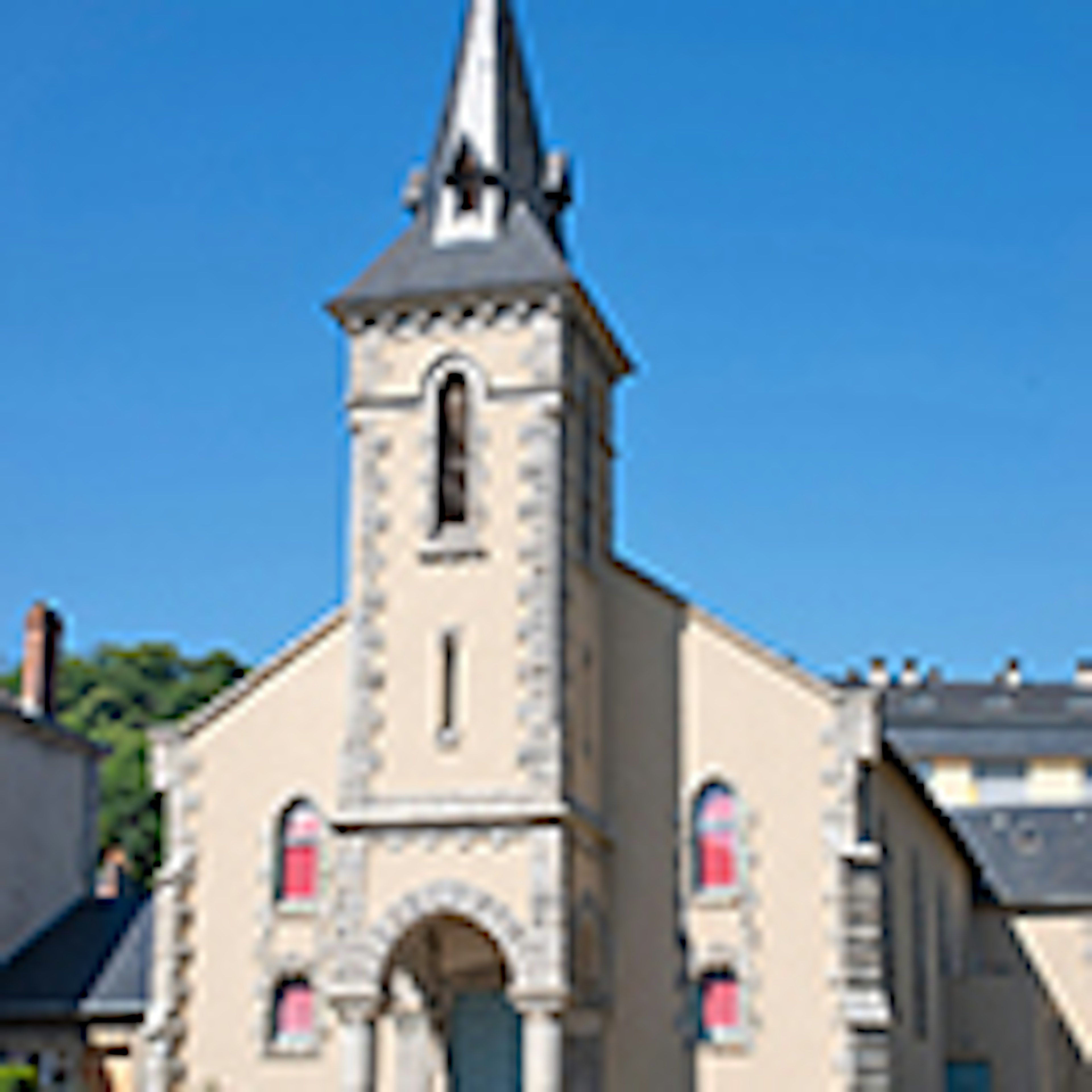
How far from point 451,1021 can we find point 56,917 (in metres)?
11.4

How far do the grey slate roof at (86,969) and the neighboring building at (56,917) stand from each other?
1.1 inches

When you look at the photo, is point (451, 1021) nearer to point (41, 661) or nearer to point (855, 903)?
point (855, 903)

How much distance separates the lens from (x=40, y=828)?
3591 cm

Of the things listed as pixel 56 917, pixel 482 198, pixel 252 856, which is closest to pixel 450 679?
pixel 252 856

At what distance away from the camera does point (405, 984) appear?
27516 mm

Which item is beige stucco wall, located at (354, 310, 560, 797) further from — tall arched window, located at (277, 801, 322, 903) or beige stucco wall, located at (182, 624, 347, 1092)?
tall arched window, located at (277, 801, 322, 903)

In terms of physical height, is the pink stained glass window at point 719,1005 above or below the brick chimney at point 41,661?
below

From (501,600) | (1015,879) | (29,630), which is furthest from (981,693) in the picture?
(501,600)

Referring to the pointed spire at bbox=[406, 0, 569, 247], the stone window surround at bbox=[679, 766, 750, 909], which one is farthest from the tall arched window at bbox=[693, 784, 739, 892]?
the pointed spire at bbox=[406, 0, 569, 247]

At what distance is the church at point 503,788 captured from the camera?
25797mm

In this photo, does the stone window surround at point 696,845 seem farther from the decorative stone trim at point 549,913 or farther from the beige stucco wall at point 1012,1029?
the beige stucco wall at point 1012,1029

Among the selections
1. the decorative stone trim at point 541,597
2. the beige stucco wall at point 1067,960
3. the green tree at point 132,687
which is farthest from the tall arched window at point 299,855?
the green tree at point 132,687

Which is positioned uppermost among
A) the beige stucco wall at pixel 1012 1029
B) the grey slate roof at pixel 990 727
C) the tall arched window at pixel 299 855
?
the grey slate roof at pixel 990 727

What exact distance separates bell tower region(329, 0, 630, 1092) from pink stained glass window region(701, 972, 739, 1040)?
1.83m
